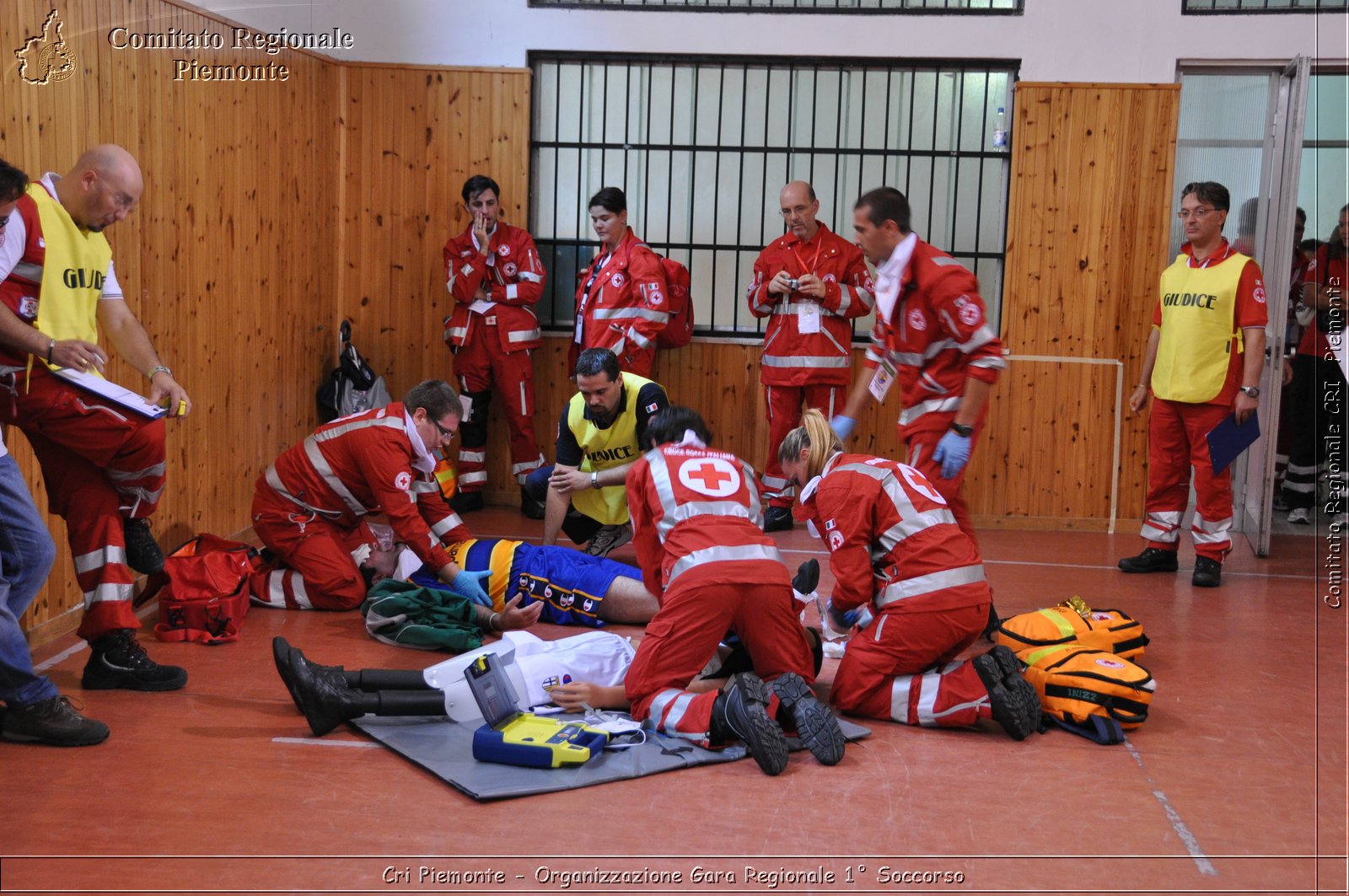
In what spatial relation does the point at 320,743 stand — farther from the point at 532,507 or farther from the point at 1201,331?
the point at 1201,331

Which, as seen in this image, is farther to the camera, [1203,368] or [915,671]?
[1203,368]

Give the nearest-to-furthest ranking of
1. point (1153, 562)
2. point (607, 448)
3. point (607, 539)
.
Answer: point (607, 448) → point (607, 539) → point (1153, 562)

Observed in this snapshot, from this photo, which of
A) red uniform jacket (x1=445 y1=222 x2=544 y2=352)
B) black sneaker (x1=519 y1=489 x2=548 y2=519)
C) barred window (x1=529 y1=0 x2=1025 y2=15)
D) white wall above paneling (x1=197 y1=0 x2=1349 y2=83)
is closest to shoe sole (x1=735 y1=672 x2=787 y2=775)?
black sneaker (x1=519 y1=489 x2=548 y2=519)

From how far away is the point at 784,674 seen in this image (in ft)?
12.3

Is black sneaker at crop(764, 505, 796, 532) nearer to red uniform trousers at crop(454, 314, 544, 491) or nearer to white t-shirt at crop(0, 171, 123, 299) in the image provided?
red uniform trousers at crop(454, 314, 544, 491)

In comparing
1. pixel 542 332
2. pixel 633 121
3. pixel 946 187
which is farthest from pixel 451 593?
pixel 946 187

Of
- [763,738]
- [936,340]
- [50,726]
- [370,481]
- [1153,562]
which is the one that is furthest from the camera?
[1153,562]

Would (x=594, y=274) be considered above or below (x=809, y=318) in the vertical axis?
above

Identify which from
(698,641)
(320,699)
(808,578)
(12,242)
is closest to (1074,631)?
(808,578)

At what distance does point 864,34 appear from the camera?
24.1ft

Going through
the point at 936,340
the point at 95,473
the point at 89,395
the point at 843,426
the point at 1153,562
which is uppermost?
the point at 936,340

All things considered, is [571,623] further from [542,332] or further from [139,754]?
[542,332]

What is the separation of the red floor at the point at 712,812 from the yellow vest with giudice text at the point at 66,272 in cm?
123

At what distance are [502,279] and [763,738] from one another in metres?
4.34
